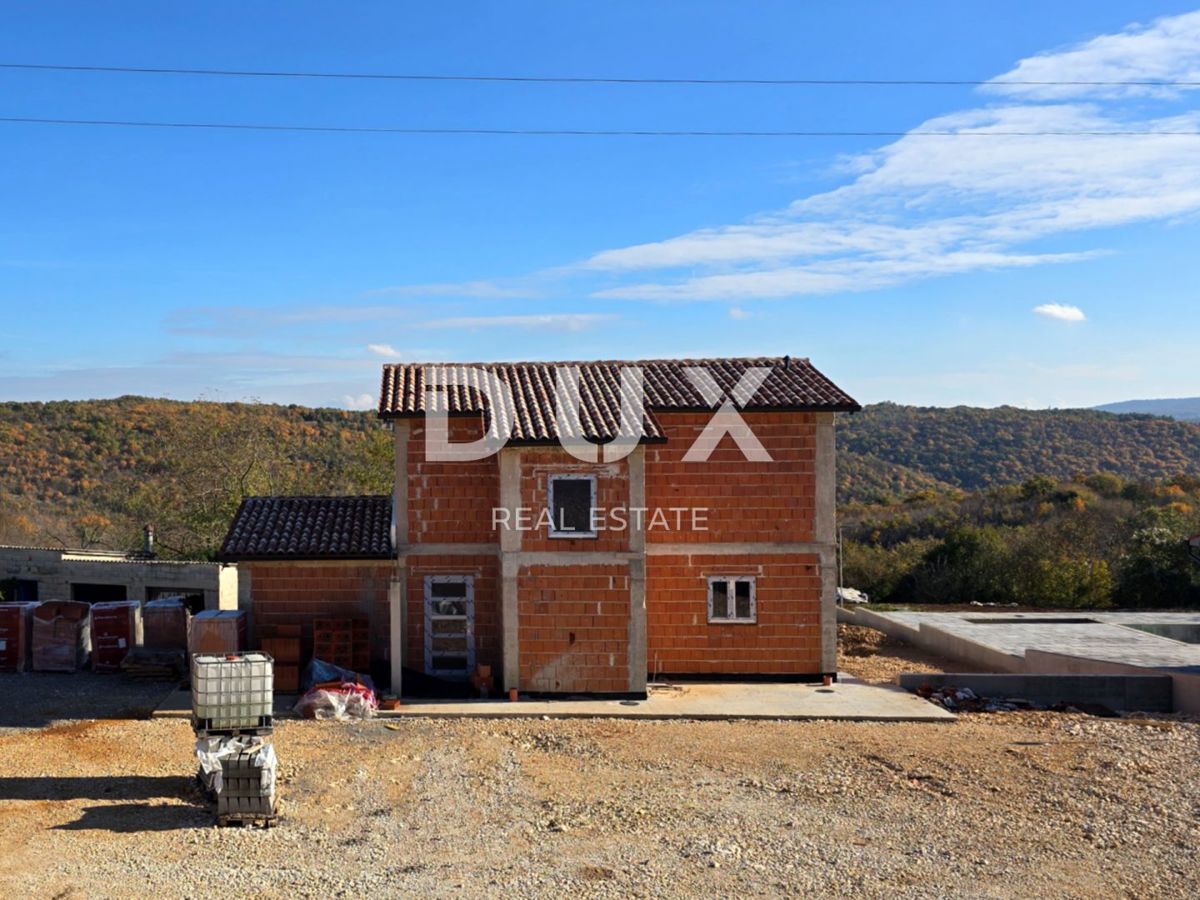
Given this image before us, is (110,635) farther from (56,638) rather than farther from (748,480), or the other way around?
(748,480)

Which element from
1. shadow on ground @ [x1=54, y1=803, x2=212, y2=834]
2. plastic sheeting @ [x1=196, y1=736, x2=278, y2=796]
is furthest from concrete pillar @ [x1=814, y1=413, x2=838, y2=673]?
shadow on ground @ [x1=54, y1=803, x2=212, y2=834]

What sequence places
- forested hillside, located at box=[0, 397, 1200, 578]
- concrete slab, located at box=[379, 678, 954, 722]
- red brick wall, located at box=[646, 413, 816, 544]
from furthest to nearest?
1. forested hillside, located at box=[0, 397, 1200, 578]
2. red brick wall, located at box=[646, 413, 816, 544]
3. concrete slab, located at box=[379, 678, 954, 722]

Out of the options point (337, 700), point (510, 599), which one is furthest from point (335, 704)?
point (510, 599)

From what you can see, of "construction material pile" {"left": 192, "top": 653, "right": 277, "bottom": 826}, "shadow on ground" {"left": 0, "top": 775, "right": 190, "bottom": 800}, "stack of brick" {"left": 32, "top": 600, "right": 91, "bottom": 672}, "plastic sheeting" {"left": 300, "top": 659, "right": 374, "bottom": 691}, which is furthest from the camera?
"stack of brick" {"left": 32, "top": 600, "right": 91, "bottom": 672}

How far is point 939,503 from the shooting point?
50375mm

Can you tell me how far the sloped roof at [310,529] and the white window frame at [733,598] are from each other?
555 cm

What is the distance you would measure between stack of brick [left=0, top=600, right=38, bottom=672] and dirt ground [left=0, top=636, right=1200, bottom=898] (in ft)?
12.4

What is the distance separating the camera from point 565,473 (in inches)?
653

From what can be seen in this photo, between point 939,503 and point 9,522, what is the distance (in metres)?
41.2

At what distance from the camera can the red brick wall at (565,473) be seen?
1650cm

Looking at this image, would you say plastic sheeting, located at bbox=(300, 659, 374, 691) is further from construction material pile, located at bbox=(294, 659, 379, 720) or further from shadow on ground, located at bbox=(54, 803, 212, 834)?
shadow on ground, located at bbox=(54, 803, 212, 834)

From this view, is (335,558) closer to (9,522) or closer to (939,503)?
(9,522)

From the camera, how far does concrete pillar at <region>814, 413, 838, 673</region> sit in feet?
57.6

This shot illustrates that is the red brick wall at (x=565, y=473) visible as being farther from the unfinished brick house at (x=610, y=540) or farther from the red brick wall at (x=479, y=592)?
the red brick wall at (x=479, y=592)
